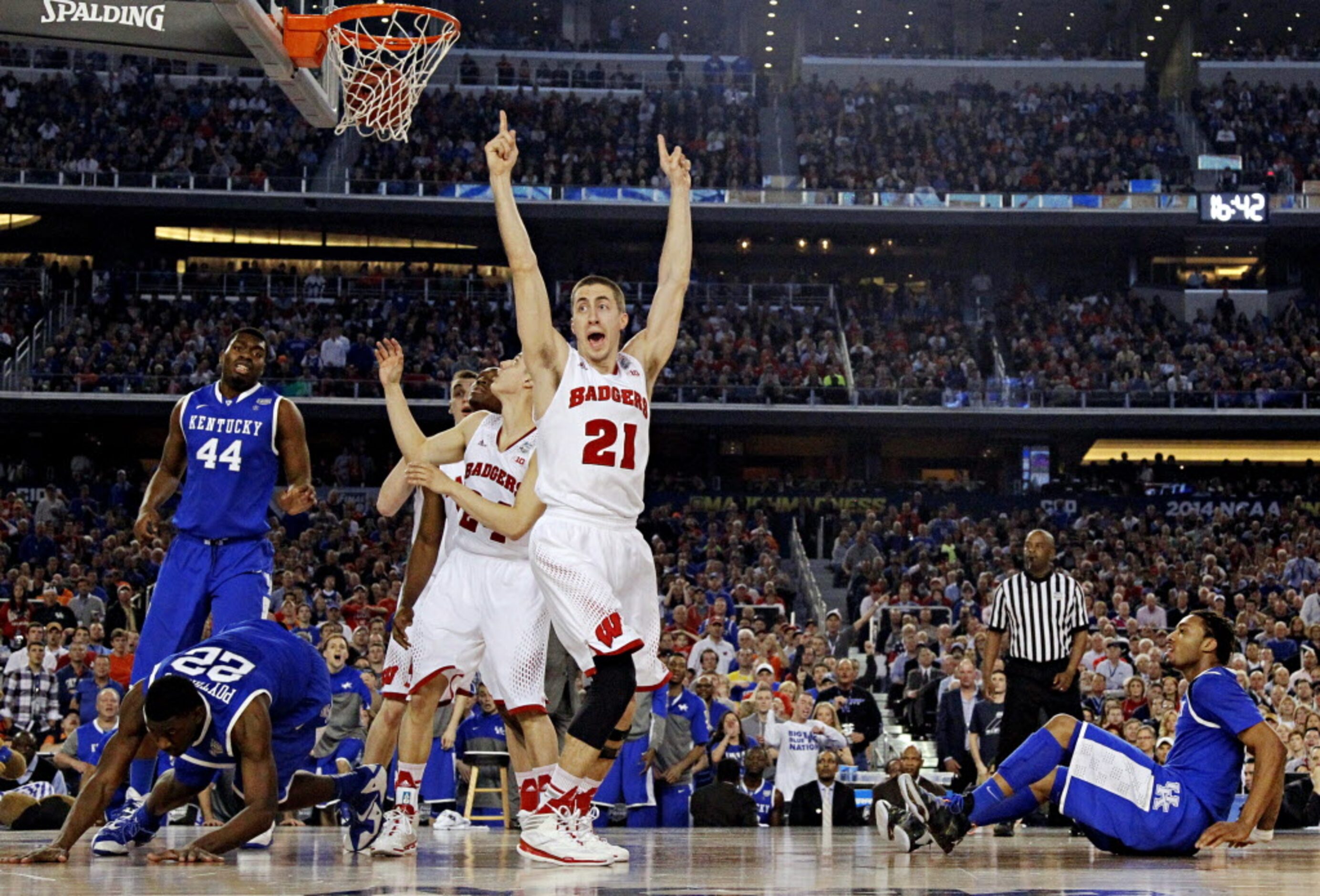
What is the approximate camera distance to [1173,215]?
3897cm

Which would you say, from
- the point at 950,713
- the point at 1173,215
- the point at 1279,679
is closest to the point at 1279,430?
the point at 1173,215

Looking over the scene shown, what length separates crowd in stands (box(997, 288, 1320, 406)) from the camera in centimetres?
3622

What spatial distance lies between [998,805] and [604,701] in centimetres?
209

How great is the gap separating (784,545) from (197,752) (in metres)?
25.1

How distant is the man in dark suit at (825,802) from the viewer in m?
14.4

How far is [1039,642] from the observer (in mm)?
11633

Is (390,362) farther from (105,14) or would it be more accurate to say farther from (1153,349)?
(1153,349)

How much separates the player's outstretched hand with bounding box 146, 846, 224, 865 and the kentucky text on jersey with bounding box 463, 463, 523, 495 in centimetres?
239

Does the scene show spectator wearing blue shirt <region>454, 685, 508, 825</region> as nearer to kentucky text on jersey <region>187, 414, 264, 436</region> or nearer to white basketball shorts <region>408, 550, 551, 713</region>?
kentucky text on jersey <region>187, 414, 264, 436</region>

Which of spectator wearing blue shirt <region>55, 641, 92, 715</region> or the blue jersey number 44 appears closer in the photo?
the blue jersey number 44

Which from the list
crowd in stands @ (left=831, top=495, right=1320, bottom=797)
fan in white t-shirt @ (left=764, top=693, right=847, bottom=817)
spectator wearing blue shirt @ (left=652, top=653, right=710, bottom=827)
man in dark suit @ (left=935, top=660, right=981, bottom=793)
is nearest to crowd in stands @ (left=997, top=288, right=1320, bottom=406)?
crowd in stands @ (left=831, top=495, right=1320, bottom=797)

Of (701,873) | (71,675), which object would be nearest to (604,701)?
(701,873)

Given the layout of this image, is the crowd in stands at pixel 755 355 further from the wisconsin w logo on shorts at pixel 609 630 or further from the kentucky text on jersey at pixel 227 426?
the wisconsin w logo on shorts at pixel 609 630

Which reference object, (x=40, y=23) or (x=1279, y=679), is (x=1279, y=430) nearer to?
(x=1279, y=679)
